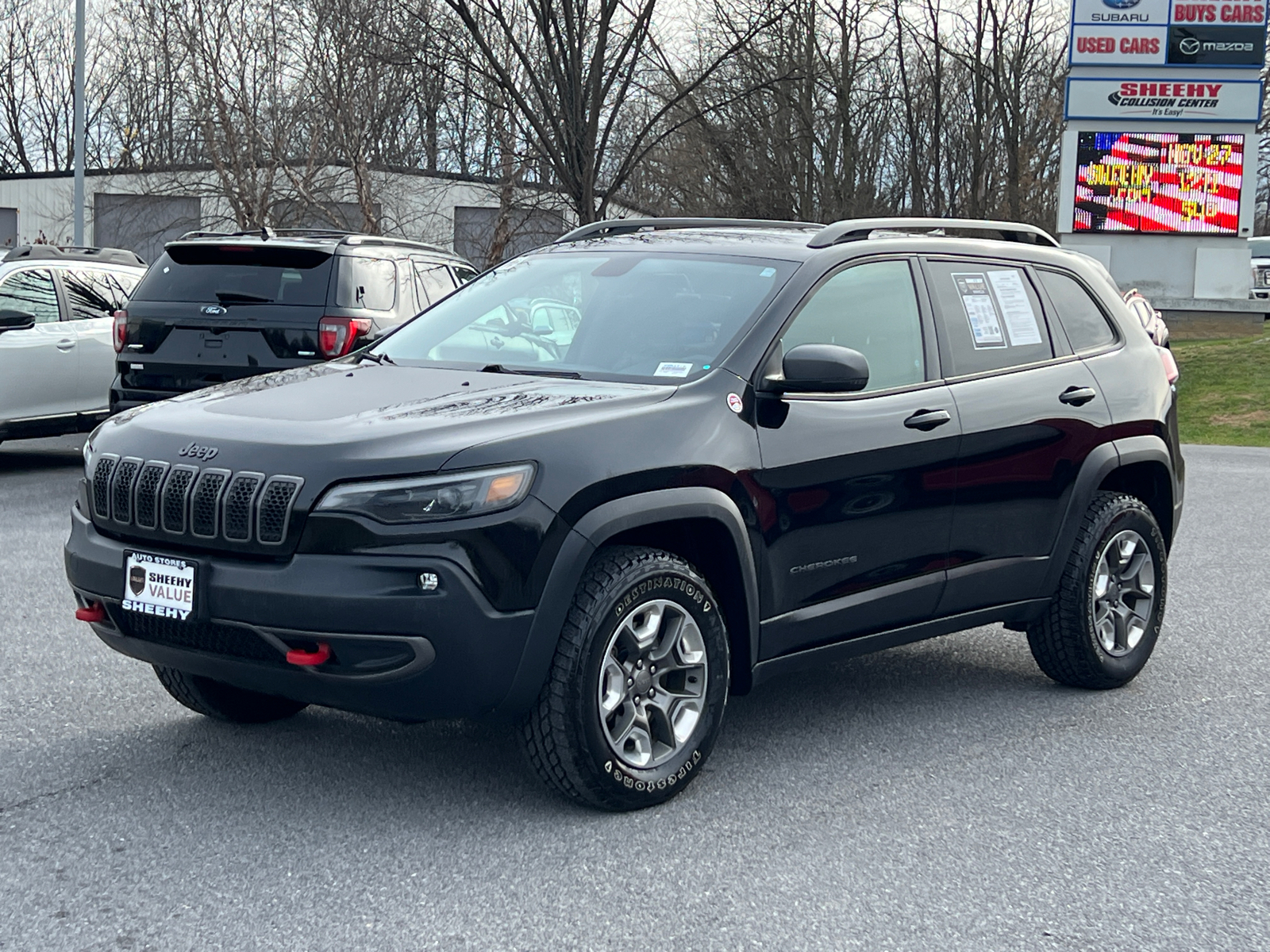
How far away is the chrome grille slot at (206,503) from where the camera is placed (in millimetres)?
A: 4211

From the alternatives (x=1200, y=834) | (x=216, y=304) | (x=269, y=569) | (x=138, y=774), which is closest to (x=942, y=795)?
(x=1200, y=834)

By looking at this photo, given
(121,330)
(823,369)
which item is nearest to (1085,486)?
(823,369)

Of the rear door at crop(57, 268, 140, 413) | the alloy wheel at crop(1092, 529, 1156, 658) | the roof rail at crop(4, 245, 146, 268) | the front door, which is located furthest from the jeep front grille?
the roof rail at crop(4, 245, 146, 268)

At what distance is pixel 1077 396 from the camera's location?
19.7ft

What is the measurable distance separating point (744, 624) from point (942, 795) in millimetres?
793

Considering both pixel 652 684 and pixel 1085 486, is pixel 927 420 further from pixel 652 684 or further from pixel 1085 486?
pixel 652 684

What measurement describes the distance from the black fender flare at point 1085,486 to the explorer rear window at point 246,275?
19.9 feet

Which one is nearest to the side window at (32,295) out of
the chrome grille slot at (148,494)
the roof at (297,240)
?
the roof at (297,240)

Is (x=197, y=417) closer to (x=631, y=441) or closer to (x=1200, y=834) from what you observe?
(x=631, y=441)

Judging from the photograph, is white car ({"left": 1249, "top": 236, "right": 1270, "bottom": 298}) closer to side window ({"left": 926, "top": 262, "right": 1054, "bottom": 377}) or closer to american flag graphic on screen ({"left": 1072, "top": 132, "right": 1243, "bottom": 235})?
american flag graphic on screen ({"left": 1072, "top": 132, "right": 1243, "bottom": 235})

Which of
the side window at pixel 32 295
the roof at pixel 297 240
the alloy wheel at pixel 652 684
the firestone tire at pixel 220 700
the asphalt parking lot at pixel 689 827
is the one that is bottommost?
the asphalt parking lot at pixel 689 827

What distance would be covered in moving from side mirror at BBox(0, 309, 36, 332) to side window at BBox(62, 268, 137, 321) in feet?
1.93

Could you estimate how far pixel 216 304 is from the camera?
34.4 ft

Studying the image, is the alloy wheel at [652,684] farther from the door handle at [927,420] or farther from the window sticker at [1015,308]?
the window sticker at [1015,308]
